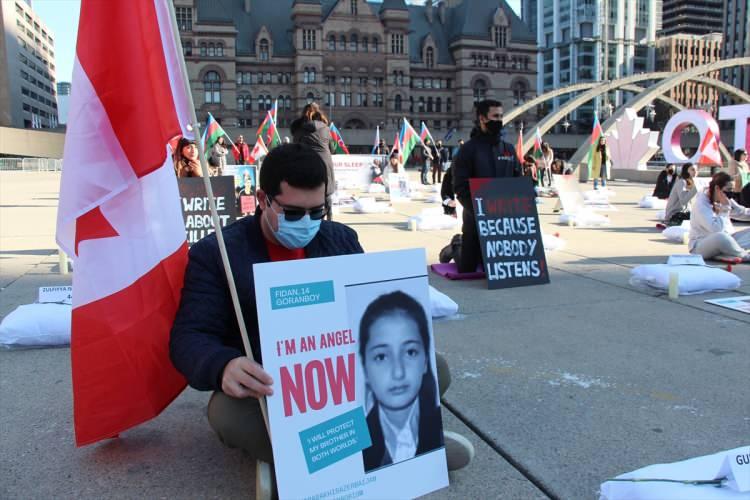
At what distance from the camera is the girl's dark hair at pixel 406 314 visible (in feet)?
7.34

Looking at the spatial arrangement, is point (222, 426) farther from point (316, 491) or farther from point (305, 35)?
point (305, 35)

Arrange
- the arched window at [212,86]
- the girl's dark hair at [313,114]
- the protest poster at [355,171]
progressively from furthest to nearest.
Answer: the arched window at [212,86] < the protest poster at [355,171] < the girl's dark hair at [313,114]

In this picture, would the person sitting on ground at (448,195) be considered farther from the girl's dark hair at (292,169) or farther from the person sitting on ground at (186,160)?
the girl's dark hair at (292,169)

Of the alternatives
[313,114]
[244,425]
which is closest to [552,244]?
[313,114]

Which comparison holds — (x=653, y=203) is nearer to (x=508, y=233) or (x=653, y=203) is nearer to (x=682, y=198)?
(x=682, y=198)

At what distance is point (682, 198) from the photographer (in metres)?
10.7

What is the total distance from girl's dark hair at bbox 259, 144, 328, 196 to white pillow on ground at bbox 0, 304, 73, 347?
2560 millimetres

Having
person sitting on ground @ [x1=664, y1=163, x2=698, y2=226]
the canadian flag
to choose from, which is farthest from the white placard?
person sitting on ground @ [x1=664, y1=163, x2=698, y2=226]

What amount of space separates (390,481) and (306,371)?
478mm

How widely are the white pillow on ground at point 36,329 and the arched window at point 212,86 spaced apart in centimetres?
7438

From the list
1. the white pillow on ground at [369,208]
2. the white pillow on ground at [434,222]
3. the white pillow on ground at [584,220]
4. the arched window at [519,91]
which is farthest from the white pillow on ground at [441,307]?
the arched window at [519,91]

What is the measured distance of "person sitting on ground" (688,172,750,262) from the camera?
7410 mm

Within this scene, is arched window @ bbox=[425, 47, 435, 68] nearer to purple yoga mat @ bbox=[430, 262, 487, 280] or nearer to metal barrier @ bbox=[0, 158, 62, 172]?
metal barrier @ bbox=[0, 158, 62, 172]

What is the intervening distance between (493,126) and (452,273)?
1.49 metres
